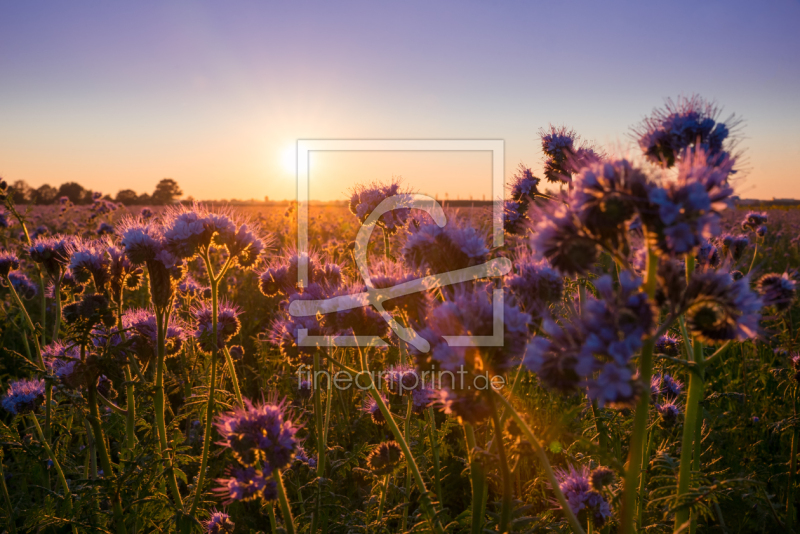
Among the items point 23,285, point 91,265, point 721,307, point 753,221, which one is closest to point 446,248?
point 721,307

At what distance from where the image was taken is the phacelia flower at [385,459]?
127 inches

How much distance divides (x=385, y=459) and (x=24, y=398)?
356 centimetres

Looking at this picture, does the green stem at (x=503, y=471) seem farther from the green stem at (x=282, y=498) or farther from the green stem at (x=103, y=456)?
the green stem at (x=103, y=456)

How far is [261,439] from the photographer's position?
2.43 metres

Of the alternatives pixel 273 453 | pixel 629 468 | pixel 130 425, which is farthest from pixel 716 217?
pixel 130 425

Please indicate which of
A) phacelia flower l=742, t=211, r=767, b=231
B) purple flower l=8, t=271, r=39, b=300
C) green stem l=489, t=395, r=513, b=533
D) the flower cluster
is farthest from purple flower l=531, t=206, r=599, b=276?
phacelia flower l=742, t=211, r=767, b=231

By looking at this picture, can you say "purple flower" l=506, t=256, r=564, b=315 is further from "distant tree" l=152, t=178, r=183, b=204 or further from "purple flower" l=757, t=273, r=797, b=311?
"distant tree" l=152, t=178, r=183, b=204

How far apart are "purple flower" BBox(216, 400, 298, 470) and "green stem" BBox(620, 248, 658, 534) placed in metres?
1.56

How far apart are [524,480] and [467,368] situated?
3.72 metres

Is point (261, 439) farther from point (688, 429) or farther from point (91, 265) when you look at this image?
point (91, 265)

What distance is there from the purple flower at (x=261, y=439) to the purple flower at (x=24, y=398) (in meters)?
3.11

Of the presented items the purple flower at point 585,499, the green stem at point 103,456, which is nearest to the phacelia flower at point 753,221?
the purple flower at point 585,499

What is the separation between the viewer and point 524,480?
5230 mm

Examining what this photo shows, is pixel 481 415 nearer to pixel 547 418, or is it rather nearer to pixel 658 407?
pixel 658 407
